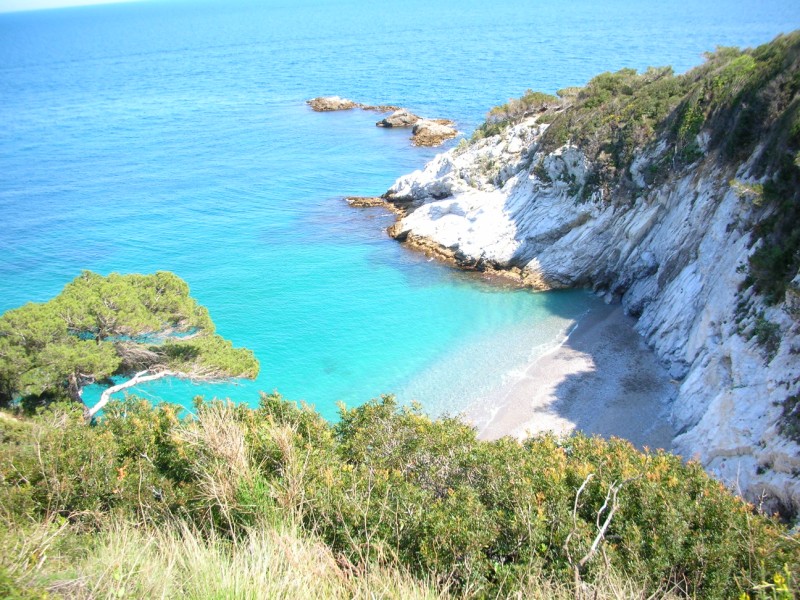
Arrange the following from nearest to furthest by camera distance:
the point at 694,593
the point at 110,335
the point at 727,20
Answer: the point at 694,593 < the point at 110,335 < the point at 727,20

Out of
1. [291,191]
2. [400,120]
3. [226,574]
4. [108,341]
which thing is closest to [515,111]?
[291,191]

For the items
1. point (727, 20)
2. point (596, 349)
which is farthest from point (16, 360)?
point (727, 20)

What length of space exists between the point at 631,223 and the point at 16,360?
26905 mm

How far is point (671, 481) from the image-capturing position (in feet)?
33.2

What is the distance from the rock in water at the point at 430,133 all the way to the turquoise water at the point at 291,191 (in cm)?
199

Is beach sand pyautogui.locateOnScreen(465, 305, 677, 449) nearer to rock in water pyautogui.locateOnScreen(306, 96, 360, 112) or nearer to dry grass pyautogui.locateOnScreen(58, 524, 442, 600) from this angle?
dry grass pyautogui.locateOnScreen(58, 524, 442, 600)

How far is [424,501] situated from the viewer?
10.1 m

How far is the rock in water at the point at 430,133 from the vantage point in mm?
61594

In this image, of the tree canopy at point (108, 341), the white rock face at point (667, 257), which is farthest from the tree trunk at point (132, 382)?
the white rock face at point (667, 257)

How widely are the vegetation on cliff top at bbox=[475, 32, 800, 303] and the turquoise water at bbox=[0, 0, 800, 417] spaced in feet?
27.1

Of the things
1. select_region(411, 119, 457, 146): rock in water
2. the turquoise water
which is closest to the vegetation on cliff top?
the turquoise water

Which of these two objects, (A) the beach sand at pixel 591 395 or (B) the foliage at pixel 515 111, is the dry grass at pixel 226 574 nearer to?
(A) the beach sand at pixel 591 395

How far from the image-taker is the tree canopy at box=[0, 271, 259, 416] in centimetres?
1697

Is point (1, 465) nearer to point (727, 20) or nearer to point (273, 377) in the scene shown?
point (273, 377)
